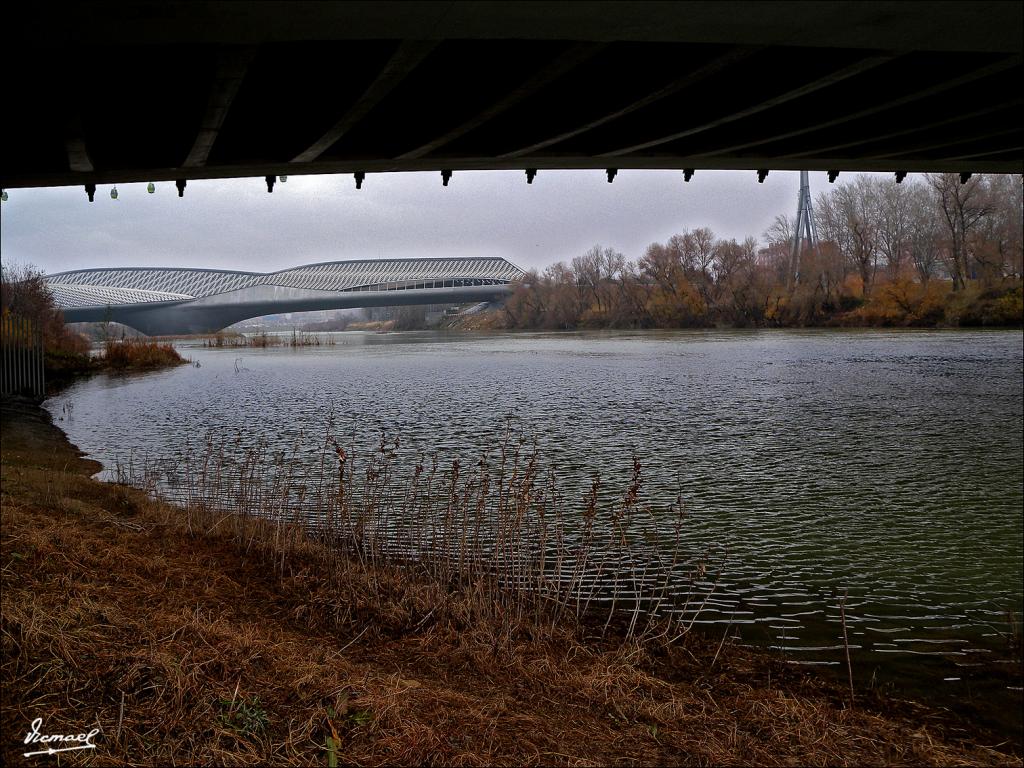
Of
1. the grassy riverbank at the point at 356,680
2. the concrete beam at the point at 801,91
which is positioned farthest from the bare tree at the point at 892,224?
the grassy riverbank at the point at 356,680

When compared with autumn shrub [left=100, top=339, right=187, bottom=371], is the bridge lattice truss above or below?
above

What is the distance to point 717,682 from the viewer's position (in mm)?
5719

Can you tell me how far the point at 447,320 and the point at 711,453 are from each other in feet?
388

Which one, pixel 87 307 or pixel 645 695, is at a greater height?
pixel 87 307

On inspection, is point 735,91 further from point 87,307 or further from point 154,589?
point 87,307

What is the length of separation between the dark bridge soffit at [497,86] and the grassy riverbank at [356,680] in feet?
17.0

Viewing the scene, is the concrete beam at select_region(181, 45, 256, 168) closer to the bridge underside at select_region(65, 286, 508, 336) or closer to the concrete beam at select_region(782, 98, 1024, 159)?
the concrete beam at select_region(782, 98, 1024, 159)

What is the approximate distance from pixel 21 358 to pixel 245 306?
7304 centimetres

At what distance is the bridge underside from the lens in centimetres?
8050

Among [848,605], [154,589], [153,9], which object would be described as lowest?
[848,605]

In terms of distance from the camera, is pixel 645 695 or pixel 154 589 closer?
pixel 645 695

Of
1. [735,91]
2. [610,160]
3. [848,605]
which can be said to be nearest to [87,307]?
[610,160]

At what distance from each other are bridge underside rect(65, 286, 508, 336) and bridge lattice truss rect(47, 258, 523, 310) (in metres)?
8.70

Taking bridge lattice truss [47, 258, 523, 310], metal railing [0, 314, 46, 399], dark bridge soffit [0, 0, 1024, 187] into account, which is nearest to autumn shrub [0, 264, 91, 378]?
metal railing [0, 314, 46, 399]
